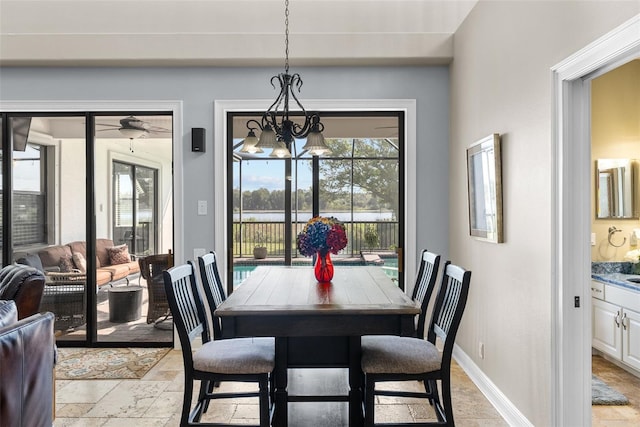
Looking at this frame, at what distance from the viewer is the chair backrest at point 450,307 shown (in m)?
2.26

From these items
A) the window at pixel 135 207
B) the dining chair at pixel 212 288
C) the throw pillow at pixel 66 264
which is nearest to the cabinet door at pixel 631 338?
the dining chair at pixel 212 288

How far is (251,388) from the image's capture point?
331 cm

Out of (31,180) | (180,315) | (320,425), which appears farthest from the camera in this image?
(31,180)

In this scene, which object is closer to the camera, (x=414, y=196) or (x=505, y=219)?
(x=505, y=219)

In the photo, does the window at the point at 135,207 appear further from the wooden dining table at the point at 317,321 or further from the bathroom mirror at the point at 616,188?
the bathroom mirror at the point at 616,188

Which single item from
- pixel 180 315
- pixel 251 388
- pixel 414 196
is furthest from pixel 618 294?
pixel 180 315

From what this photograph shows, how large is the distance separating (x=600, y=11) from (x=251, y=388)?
3.10m

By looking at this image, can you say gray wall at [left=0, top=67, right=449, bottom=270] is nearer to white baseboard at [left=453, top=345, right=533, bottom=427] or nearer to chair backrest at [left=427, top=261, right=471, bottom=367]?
white baseboard at [left=453, top=345, right=533, bottom=427]

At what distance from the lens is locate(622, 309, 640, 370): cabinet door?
318 centimetres

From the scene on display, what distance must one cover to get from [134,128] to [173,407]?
8.47ft

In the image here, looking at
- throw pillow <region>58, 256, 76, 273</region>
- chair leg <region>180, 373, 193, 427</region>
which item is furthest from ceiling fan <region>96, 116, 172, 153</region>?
chair leg <region>180, 373, 193, 427</region>

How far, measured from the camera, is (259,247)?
4395 mm

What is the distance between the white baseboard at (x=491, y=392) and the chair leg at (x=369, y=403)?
3.12 feet

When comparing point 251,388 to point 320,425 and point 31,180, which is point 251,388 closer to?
point 320,425
